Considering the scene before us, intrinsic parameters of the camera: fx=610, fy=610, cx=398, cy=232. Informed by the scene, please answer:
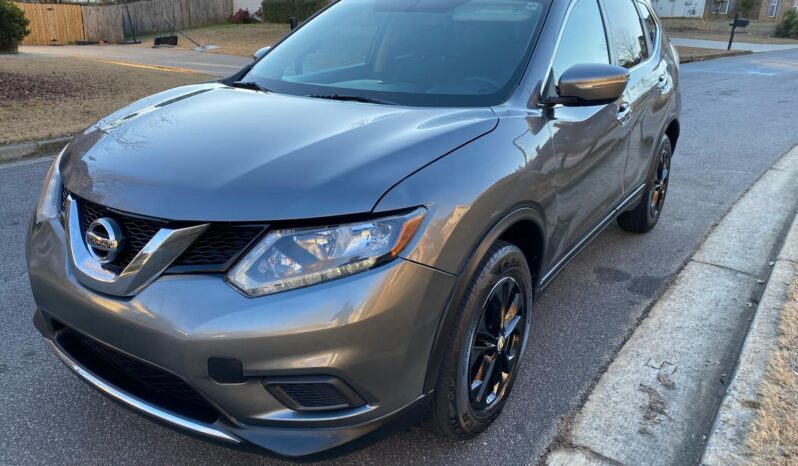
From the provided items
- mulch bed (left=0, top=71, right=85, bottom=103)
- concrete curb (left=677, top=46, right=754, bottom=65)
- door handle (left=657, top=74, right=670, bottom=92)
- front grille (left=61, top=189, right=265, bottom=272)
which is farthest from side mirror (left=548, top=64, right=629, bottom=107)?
concrete curb (left=677, top=46, right=754, bottom=65)

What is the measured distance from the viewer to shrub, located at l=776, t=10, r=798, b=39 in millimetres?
37844

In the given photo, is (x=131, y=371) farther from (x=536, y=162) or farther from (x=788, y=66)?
(x=788, y=66)

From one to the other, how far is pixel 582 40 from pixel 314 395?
238 centimetres

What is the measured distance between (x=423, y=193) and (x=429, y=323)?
1.36 feet

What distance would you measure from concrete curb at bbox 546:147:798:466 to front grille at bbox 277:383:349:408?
1010mm

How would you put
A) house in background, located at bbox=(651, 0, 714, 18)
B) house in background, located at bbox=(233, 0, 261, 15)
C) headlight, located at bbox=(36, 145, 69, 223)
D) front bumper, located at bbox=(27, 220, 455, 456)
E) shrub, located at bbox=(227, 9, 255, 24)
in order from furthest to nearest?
house in background, located at bbox=(651, 0, 714, 18)
house in background, located at bbox=(233, 0, 261, 15)
shrub, located at bbox=(227, 9, 255, 24)
headlight, located at bbox=(36, 145, 69, 223)
front bumper, located at bbox=(27, 220, 455, 456)

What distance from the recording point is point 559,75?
289 cm

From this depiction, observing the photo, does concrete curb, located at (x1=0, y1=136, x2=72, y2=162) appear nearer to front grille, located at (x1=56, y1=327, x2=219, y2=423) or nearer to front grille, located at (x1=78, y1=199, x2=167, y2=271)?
front grille, located at (x1=56, y1=327, x2=219, y2=423)

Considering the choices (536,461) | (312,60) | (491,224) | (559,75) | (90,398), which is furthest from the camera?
(312,60)

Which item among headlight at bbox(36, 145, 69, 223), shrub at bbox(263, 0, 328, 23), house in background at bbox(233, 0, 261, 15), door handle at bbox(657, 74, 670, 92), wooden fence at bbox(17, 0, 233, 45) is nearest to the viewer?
headlight at bbox(36, 145, 69, 223)

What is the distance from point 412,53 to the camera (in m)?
3.10

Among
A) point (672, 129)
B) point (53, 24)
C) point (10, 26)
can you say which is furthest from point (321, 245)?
point (53, 24)

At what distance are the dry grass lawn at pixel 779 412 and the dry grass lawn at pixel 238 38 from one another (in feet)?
65.6

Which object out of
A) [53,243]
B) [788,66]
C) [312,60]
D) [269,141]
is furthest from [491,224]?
[788,66]
